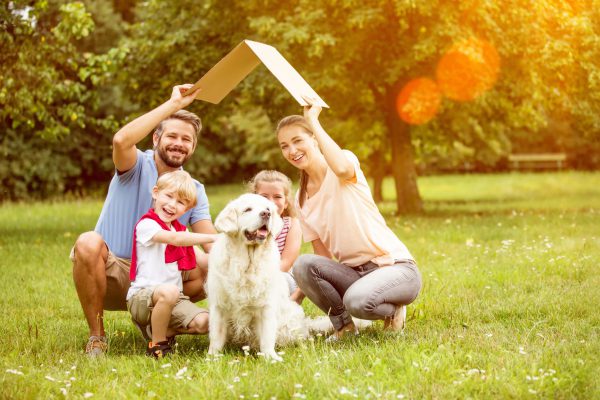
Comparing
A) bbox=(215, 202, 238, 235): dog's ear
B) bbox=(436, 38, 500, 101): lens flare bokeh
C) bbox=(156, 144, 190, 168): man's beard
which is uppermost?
bbox=(436, 38, 500, 101): lens flare bokeh

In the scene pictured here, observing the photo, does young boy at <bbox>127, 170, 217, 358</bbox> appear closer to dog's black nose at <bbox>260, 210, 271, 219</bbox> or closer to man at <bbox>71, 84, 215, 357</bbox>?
man at <bbox>71, 84, 215, 357</bbox>

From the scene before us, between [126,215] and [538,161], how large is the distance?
45.1 meters

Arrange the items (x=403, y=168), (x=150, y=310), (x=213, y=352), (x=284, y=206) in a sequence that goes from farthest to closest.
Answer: (x=403, y=168), (x=284, y=206), (x=150, y=310), (x=213, y=352)

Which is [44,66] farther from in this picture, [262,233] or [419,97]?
[262,233]

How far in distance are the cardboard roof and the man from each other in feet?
0.63

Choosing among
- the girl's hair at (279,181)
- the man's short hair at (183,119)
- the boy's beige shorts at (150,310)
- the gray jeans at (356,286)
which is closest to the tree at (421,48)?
the girl's hair at (279,181)

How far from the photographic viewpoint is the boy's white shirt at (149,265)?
15.7 feet

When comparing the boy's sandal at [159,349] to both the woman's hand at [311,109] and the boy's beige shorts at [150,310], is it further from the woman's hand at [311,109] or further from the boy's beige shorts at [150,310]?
the woman's hand at [311,109]

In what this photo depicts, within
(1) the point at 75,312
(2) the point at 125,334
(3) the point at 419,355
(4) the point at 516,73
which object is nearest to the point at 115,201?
(2) the point at 125,334

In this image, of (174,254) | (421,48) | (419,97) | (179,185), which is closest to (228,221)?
(179,185)

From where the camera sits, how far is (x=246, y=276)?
4.62m

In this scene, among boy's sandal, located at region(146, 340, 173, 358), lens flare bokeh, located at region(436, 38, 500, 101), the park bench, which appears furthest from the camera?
the park bench

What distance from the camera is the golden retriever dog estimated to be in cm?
453

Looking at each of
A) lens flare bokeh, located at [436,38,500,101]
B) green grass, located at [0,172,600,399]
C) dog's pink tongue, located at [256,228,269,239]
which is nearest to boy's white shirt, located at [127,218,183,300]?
green grass, located at [0,172,600,399]
